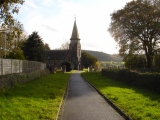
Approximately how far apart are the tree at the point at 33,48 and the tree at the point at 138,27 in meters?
20.9

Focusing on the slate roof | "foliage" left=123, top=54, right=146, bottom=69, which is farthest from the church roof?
"foliage" left=123, top=54, right=146, bottom=69

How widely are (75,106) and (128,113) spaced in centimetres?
313

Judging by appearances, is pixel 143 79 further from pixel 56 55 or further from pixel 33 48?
pixel 56 55

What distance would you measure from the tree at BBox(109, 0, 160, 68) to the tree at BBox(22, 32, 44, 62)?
68.4 feet

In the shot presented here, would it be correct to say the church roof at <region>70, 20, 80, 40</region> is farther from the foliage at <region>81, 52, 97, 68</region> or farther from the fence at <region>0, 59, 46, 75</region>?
the fence at <region>0, 59, 46, 75</region>

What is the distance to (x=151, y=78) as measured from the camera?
18.0 meters

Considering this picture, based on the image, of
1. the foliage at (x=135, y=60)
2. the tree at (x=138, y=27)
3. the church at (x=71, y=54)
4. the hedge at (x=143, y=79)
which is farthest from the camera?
the church at (x=71, y=54)

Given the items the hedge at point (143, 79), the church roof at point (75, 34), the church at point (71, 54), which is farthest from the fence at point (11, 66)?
the church roof at point (75, 34)

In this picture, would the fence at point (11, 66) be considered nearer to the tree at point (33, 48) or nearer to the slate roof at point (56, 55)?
the tree at point (33, 48)

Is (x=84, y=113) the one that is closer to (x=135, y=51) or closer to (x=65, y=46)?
(x=135, y=51)

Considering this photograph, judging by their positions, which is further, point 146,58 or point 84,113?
point 146,58

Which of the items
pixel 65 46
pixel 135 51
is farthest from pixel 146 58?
pixel 65 46

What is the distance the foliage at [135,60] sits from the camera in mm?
43694

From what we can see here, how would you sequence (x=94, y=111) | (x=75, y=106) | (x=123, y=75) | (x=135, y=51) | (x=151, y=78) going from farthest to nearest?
(x=135, y=51) < (x=123, y=75) < (x=151, y=78) < (x=75, y=106) < (x=94, y=111)
